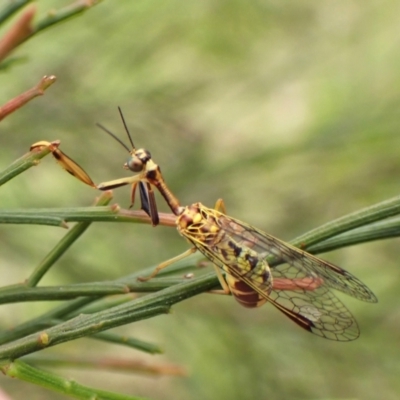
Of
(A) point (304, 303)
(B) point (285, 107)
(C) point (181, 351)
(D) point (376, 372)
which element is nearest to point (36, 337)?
(A) point (304, 303)

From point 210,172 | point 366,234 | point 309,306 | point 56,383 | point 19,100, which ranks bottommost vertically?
point 210,172

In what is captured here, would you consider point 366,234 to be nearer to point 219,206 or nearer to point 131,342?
point 131,342

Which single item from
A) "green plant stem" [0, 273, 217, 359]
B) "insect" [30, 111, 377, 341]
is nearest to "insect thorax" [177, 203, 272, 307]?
"insect" [30, 111, 377, 341]

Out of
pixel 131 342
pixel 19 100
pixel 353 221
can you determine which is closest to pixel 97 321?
pixel 131 342

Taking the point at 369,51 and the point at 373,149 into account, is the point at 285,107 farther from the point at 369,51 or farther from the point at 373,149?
the point at 373,149

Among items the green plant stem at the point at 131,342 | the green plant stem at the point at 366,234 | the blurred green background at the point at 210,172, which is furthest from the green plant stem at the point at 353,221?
the blurred green background at the point at 210,172
